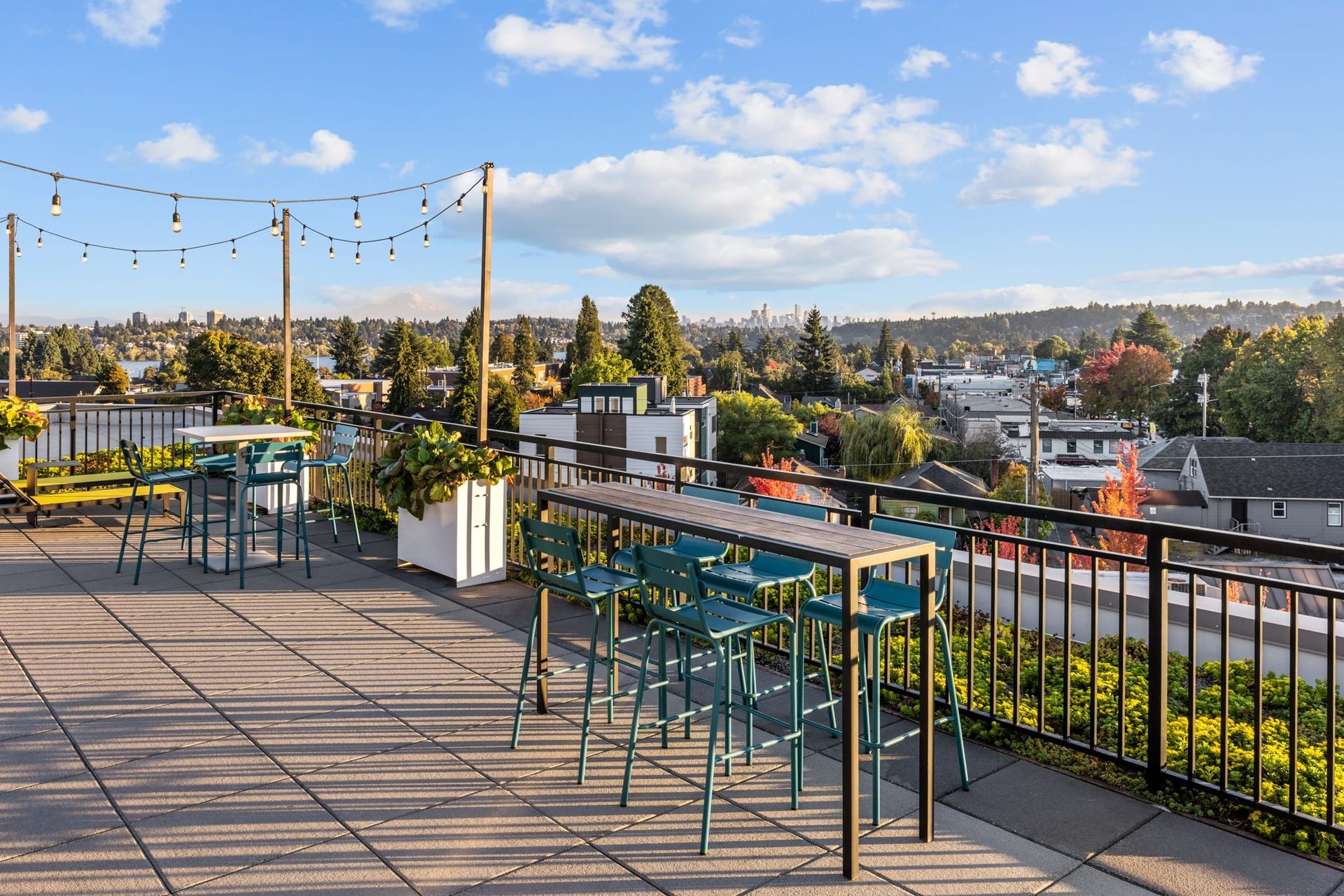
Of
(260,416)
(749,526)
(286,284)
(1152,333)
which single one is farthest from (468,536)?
(1152,333)

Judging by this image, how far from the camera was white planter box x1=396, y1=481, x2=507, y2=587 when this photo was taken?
6363mm

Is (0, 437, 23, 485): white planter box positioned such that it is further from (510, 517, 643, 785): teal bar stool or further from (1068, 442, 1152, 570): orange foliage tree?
(1068, 442, 1152, 570): orange foliage tree

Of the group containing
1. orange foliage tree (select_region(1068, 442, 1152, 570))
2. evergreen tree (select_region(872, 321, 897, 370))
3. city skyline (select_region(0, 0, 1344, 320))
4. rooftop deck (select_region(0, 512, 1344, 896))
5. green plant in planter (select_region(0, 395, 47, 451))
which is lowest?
orange foliage tree (select_region(1068, 442, 1152, 570))

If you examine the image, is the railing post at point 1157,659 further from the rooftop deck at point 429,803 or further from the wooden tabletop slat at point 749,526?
the wooden tabletop slat at point 749,526

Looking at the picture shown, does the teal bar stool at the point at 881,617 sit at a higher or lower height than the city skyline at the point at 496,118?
lower

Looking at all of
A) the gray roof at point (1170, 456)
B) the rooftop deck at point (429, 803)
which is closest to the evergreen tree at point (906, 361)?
the gray roof at point (1170, 456)

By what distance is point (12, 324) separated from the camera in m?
10.6

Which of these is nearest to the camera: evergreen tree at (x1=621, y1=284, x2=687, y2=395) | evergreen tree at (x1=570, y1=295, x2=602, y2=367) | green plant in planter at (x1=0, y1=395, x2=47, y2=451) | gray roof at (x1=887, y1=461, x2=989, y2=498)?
green plant in planter at (x1=0, y1=395, x2=47, y2=451)

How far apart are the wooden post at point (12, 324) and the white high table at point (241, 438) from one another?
399 cm

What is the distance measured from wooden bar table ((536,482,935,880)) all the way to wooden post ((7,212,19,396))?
31.1 feet

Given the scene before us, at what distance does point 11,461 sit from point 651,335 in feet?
217

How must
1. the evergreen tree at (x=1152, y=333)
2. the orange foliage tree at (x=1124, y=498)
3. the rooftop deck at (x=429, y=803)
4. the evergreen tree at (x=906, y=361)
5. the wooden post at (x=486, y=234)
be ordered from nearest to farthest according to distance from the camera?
the rooftop deck at (x=429, y=803) < the wooden post at (x=486, y=234) < the orange foliage tree at (x=1124, y=498) < the evergreen tree at (x=1152, y=333) < the evergreen tree at (x=906, y=361)

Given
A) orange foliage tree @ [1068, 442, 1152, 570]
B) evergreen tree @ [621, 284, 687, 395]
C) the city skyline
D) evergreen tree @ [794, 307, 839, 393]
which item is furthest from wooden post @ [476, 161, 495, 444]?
evergreen tree @ [794, 307, 839, 393]

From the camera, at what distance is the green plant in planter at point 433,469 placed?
6348 mm
